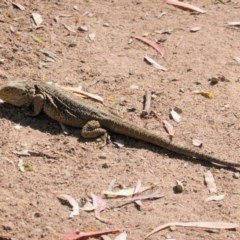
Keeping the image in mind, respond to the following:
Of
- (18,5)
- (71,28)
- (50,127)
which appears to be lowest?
(50,127)

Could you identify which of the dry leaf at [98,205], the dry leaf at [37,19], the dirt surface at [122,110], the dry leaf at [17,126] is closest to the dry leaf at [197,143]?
the dirt surface at [122,110]

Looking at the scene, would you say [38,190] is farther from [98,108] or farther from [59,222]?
[98,108]

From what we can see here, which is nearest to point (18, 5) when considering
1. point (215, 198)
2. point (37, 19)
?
point (37, 19)

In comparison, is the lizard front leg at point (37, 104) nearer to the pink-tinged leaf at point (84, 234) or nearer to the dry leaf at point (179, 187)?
the dry leaf at point (179, 187)

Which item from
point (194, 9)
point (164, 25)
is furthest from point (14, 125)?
point (194, 9)

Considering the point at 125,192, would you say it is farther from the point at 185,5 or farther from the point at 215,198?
the point at 185,5

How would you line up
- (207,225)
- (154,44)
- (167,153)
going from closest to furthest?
1. (207,225)
2. (167,153)
3. (154,44)
